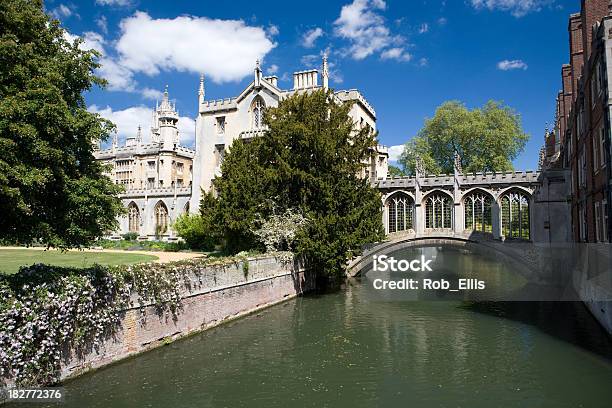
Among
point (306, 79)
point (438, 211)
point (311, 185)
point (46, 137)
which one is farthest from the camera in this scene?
point (306, 79)

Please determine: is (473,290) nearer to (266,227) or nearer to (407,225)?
(407,225)

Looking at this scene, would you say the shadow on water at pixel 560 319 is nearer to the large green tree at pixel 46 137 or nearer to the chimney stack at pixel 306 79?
the large green tree at pixel 46 137

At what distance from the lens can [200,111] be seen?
38.4m

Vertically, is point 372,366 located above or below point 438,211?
below

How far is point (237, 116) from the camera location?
36.7m

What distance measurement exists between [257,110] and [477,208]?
18396 millimetres

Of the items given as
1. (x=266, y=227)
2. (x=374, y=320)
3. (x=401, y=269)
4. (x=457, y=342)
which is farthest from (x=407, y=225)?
(x=457, y=342)

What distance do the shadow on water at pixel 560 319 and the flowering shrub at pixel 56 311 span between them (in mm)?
12632

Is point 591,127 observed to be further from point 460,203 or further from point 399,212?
point 399,212

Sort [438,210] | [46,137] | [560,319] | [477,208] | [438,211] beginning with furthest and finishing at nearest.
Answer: [438,211] < [438,210] < [477,208] < [560,319] < [46,137]

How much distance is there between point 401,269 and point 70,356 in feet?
94.9

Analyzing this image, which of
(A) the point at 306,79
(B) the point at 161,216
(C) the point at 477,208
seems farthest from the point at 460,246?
(B) the point at 161,216

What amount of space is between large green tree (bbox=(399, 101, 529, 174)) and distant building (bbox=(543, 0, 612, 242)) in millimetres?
17127

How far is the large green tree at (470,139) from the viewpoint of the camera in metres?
40.3
